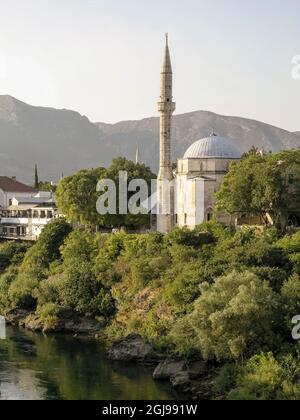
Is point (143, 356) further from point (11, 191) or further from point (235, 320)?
point (11, 191)

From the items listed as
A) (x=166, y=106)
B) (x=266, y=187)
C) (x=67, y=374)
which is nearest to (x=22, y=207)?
(x=166, y=106)

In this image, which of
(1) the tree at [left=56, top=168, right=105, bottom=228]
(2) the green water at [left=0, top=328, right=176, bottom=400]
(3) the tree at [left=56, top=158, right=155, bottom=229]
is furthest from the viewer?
(1) the tree at [left=56, top=168, right=105, bottom=228]

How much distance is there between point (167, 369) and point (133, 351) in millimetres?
4017

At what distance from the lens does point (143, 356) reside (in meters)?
35.7

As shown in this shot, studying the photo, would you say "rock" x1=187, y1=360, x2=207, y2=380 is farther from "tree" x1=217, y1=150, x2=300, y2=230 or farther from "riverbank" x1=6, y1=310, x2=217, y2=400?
"tree" x1=217, y1=150, x2=300, y2=230

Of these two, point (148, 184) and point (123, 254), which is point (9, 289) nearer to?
point (123, 254)

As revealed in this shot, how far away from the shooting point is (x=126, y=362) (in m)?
35.5

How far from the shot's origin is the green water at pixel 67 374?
2983 centimetres

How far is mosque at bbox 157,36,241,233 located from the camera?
4959cm

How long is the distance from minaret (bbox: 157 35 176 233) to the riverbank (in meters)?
A: 11.2

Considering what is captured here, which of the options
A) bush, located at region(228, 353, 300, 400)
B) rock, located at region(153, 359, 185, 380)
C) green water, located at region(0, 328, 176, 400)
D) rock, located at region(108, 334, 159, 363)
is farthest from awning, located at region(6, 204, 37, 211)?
bush, located at region(228, 353, 300, 400)
